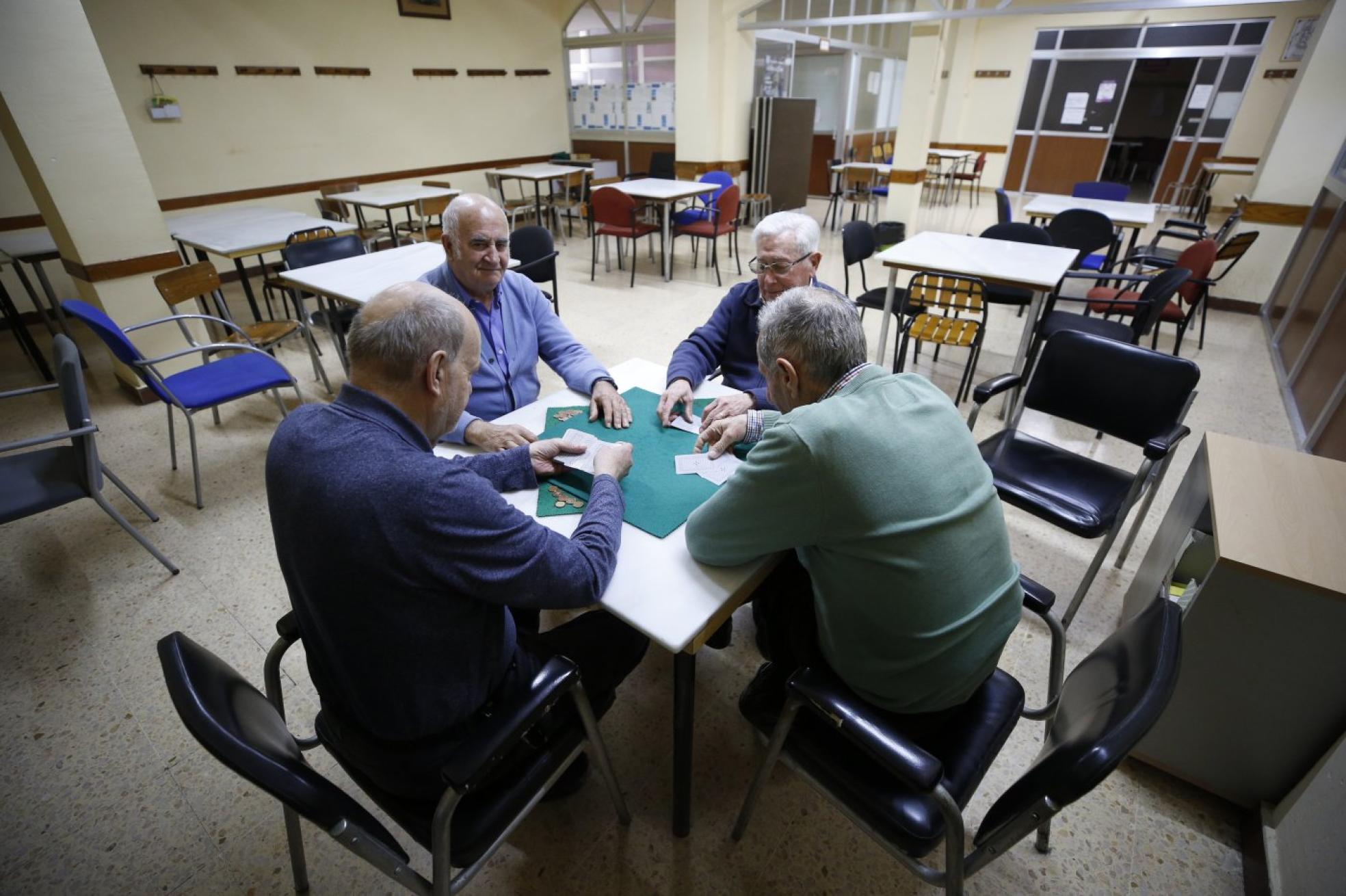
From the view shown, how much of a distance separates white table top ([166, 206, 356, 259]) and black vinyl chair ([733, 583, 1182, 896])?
449 centimetres

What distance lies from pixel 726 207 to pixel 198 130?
5.22m

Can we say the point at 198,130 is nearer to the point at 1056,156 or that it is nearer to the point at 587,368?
the point at 587,368

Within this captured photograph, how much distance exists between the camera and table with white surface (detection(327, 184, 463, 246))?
532 centimetres

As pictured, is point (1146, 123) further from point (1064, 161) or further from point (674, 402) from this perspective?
point (674, 402)

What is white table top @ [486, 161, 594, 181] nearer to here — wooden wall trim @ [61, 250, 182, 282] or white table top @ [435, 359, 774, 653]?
wooden wall trim @ [61, 250, 182, 282]

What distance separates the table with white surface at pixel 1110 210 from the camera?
15.2 ft

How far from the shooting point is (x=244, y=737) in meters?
0.81

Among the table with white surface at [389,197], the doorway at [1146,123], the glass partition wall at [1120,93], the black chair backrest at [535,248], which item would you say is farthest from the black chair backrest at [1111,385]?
Answer: the doorway at [1146,123]

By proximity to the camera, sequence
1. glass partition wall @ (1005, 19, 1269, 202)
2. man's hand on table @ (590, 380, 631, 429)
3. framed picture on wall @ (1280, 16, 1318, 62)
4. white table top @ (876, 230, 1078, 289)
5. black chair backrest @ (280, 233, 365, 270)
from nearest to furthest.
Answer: man's hand on table @ (590, 380, 631, 429) < white table top @ (876, 230, 1078, 289) < black chair backrest @ (280, 233, 365, 270) < framed picture on wall @ (1280, 16, 1318, 62) < glass partition wall @ (1005, 19, 1269, 202)

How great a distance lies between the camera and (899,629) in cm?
102

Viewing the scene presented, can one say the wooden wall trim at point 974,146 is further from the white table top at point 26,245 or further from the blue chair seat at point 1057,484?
the white table top at point 26,245

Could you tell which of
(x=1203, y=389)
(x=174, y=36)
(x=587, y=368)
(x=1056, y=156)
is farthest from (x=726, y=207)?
(x=1056, y=156)

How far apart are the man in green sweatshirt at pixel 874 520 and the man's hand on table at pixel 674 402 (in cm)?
51

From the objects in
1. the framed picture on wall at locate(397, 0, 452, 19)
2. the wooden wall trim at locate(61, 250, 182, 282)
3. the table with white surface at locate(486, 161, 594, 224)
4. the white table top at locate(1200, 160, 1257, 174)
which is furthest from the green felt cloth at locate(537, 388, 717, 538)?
the white table top at locate(1200, 160, 1257, 174)
